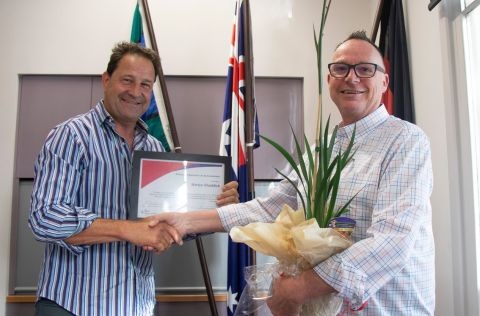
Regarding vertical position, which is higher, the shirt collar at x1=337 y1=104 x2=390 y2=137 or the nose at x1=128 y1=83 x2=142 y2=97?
the nose at x1=128 y1=83 x2=142 y2=97

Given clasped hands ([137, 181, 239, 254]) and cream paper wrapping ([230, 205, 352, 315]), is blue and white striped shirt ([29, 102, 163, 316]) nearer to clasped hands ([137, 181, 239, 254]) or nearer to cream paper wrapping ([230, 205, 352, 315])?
clasped hands ([137, 181, 239, 254])

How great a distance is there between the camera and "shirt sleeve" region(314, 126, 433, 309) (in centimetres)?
90

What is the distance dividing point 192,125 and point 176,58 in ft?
1.48

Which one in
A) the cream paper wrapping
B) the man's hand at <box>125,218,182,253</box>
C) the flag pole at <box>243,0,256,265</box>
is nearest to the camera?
the cream paper wrapping

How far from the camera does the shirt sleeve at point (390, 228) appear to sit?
90cm

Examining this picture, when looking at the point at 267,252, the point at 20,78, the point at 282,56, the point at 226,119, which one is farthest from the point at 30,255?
the point at 267,252

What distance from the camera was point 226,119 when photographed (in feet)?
8.16

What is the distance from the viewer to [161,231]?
5.46ft

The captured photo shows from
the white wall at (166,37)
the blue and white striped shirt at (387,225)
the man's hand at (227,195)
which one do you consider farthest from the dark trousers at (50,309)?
the white wall at (166,37)

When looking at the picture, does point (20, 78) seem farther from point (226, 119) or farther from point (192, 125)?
point (226, 119)

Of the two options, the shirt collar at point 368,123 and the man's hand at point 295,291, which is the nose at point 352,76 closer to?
the shirt collar at point 368,123

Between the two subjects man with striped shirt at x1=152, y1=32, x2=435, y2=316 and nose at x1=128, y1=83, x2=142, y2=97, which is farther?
nose at x1=128, y1=83, x2=142, y2=97

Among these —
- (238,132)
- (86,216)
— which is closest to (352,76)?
(86,216)

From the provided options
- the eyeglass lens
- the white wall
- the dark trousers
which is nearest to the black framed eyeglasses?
the eyeglass lens
